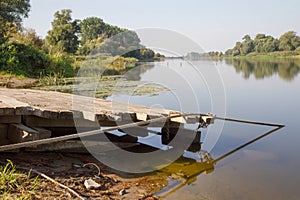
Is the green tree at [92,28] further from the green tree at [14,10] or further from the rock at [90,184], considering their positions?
the rock at [90,184]

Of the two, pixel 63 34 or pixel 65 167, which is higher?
pixel 63 34

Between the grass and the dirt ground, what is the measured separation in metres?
0.08

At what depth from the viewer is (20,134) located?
12.7ft

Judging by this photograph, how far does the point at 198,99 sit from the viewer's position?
1121cm

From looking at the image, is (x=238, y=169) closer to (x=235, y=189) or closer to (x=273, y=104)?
(x=235, y=189)

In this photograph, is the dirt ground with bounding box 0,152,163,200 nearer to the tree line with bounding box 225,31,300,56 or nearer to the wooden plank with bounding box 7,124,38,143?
the wooden plank with bounding box 7,124,38,143

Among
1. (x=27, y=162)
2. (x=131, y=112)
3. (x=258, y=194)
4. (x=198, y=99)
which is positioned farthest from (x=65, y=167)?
(x=198, y=99)

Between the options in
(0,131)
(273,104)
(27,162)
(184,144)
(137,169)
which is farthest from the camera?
(273,104)

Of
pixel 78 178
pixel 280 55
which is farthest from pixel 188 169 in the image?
pixel 280 55

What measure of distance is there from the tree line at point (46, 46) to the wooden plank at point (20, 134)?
3.49 metres

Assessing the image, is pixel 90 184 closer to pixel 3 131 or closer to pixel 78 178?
pixel 78 178

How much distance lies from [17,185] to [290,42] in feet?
226

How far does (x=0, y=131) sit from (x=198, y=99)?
26.6 ft

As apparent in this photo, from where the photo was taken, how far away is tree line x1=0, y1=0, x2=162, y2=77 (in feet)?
47.5
